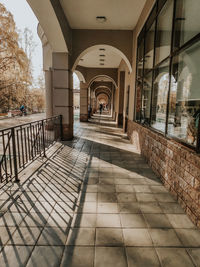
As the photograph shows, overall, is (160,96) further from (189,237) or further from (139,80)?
(189,237)

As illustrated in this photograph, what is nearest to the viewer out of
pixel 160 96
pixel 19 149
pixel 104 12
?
pixel 160 96

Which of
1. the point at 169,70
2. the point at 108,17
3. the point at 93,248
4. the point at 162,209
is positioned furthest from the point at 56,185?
the point at 108,17

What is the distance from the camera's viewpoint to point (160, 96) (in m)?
3.80

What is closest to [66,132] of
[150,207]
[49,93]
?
[49,93]

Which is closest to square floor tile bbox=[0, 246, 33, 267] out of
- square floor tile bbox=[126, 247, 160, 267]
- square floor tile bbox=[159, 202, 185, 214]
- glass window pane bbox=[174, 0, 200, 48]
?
square floor tile bbox=[126, 247, 160, 267]

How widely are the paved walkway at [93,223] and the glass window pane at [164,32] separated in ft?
8.50

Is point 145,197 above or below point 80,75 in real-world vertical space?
below

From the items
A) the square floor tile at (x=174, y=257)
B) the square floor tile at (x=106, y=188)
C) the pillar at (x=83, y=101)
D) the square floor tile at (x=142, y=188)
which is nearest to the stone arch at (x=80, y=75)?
the pillar at (x=83, y=101)

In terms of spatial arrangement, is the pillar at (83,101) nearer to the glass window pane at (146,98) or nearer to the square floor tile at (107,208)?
the glass window pane at (146,98)

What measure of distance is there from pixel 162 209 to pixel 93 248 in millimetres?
1138

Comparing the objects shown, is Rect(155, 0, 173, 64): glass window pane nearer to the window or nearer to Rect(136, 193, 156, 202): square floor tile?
the window

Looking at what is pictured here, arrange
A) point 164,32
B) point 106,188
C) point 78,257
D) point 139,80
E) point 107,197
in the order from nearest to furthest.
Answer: point 78,257
point 107,197
point 106,188
point 164,32
point 139,80

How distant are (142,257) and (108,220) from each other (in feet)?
1.94

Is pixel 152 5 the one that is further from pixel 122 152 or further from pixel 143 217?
pixel 143 217
